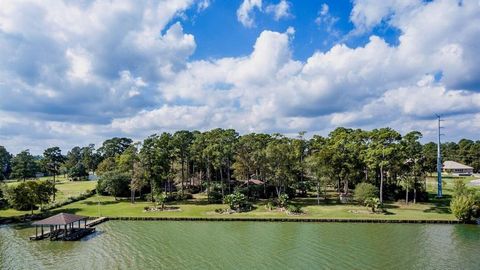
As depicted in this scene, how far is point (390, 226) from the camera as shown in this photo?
49.7 m

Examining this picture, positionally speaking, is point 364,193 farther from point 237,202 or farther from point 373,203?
point 237,202

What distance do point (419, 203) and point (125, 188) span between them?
59324 mm

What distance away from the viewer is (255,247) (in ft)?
129

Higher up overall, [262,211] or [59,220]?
[59,220]

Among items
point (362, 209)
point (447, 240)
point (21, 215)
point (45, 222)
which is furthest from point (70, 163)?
point (447, 240)

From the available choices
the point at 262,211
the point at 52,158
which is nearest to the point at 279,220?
the point at 262,211

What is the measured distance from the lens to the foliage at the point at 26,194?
58.3m

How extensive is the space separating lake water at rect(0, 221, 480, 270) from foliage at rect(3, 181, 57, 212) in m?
7.43

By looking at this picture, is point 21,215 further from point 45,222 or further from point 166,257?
point 166,257

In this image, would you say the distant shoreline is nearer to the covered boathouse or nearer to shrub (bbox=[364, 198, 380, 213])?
shrub (bbox=[364, 198, 380, 213])

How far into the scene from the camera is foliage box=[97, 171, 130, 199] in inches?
2886

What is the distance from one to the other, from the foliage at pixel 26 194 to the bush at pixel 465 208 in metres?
65.7

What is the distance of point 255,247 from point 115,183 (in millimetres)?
43757

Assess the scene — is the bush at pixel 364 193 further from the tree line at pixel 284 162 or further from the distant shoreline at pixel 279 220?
the distant shoreline at pixel 279 220
